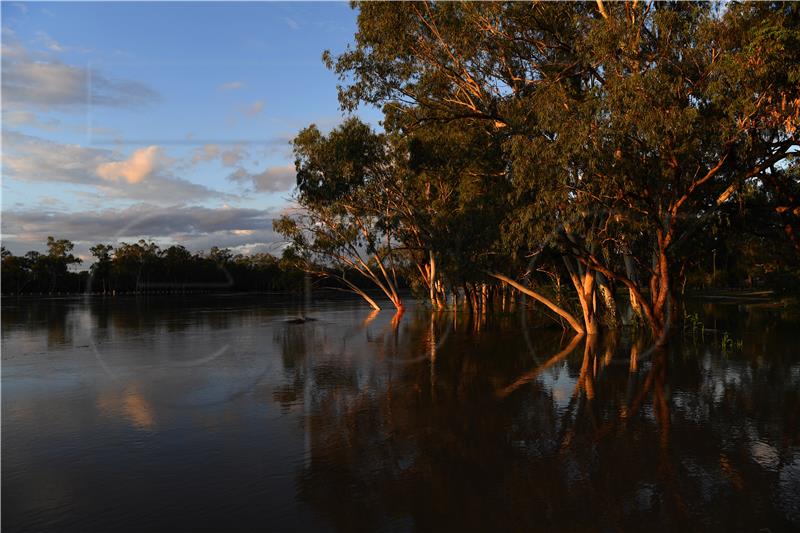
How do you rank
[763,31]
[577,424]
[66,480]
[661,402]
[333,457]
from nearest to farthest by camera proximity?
[66,480] < [333,457] < [577,424] < [661,402] < [763,31]

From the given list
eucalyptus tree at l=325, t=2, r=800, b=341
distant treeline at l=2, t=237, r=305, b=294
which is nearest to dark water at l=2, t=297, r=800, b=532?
eucalyptus tree at l=325, t=2, r=800, b=341

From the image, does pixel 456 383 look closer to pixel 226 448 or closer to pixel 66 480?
pixel 226 448

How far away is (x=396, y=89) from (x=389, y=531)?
846 inches

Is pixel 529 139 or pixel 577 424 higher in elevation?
pixel 529 139

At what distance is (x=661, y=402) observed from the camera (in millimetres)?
11547

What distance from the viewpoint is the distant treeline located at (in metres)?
123

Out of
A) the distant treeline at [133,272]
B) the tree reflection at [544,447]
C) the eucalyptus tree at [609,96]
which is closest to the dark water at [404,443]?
the tree reflection at [544,447]

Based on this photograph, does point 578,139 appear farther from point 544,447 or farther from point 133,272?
point 133,272

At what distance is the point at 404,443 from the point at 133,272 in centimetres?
12819

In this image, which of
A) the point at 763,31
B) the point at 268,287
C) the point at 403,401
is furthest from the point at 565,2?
the point at 268,287

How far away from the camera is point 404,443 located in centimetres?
866

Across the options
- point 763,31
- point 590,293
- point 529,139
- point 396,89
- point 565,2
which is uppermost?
point 565,2

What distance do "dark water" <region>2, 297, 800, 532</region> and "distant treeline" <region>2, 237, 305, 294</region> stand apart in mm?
100822

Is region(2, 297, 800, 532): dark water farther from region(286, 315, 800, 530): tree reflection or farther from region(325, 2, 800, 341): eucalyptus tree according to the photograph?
region(325, 2, 800, 341): eucalyptus tree
